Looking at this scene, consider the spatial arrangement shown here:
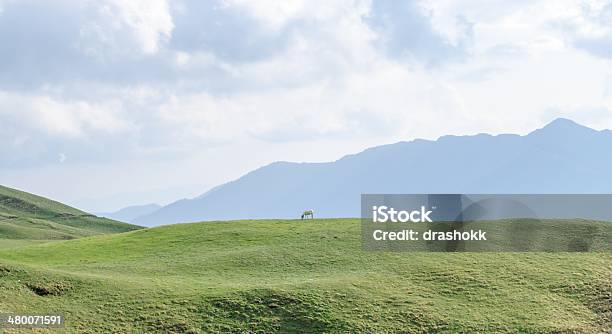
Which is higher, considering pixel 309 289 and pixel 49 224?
pixel 49 224

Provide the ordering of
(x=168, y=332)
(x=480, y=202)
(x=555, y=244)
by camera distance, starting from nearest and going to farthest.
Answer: (x=168, y=332) → (x=555, y=244) → (x=480, y=202)

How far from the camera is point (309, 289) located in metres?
45.3

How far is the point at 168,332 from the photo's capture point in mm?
38594

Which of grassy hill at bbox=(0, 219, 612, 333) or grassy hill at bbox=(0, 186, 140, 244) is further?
grassy hill at bbox=(0, 186, 140, 244)

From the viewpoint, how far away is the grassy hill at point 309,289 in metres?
40.8

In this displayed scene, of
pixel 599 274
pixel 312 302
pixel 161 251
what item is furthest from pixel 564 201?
pixel 161 251

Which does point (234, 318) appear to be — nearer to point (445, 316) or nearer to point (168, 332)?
point (168, 332)

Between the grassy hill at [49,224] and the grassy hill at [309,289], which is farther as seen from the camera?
the grassy hill at [49,224]

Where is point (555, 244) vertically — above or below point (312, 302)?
above

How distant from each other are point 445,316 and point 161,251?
2959 centimetres

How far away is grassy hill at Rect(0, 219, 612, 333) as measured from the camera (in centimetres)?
4084

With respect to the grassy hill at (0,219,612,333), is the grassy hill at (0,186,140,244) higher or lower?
higher

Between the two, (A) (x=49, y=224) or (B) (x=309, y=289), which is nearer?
(B) (x=309, y=289)

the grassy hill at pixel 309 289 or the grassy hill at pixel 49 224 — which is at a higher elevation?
the grassy hill at pixel 49 224
